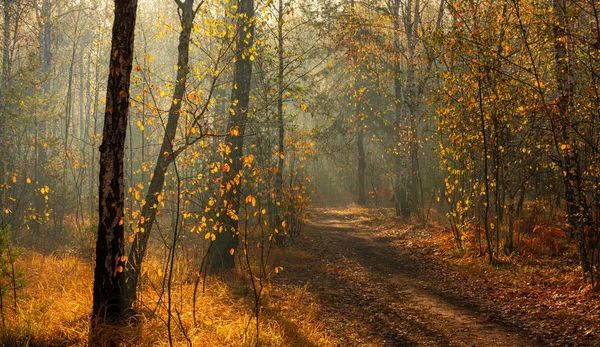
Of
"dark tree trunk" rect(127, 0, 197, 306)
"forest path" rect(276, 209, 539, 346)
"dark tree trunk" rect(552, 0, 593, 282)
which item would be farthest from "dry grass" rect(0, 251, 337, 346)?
"dark tree trunk" rect(552, 0, 593, 282)

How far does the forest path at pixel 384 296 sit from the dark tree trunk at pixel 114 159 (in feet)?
10.6

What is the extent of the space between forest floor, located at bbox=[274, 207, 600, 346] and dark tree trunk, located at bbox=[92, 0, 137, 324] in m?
3.20

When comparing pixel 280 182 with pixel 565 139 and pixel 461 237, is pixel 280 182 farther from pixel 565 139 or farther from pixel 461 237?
pixel 565 139

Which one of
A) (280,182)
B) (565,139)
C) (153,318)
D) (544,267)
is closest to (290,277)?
(280,182)

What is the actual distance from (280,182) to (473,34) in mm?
6640

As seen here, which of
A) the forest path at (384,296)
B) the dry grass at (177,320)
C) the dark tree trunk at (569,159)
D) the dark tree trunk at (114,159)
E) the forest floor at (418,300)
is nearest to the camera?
the dark tree trunk at (114,159)

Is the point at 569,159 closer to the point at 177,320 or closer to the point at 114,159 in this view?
the point at 177,320

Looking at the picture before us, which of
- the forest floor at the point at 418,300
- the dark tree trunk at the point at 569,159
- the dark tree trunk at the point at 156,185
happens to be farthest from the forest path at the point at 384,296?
the dark tree trunk at the point at 156,185

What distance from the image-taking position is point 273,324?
6762 millimetres

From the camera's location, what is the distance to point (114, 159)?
5660 millimetres

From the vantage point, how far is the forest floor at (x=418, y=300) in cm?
630

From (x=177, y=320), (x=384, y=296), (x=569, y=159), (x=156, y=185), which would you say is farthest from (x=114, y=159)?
(x=569, y=159)

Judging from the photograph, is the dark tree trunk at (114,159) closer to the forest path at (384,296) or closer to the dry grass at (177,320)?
the dry grass at (177,320)

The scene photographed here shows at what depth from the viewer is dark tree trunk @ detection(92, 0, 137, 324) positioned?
5598mm
